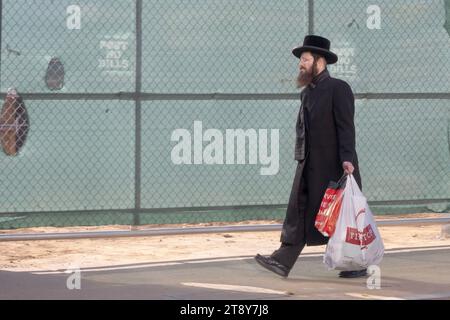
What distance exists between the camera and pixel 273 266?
941cm

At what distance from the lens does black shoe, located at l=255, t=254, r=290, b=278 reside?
30.7ft

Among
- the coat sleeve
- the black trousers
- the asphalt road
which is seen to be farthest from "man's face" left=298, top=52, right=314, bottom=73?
the asphalt road

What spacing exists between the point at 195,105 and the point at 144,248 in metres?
1.72

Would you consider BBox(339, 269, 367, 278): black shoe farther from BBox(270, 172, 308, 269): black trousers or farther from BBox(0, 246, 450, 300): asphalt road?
BBox(270, 172, 308, 269): black trousers

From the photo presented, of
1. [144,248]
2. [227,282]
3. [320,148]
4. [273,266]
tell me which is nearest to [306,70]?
[320,148]

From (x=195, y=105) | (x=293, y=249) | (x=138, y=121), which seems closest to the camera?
(x=293, y=249)

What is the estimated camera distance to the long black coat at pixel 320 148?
30.6 ft

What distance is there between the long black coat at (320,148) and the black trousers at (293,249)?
3 centimetres

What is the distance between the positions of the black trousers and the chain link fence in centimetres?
298

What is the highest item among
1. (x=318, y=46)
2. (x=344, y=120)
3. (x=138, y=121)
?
(x=318, y=46)

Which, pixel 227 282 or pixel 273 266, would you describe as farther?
pixel 273 266

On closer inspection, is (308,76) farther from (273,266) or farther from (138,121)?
(138,121)

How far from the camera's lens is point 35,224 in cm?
1184

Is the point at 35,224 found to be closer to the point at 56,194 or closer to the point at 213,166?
the point at 56,194
